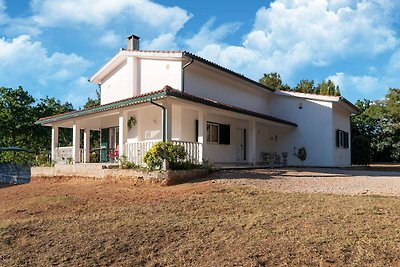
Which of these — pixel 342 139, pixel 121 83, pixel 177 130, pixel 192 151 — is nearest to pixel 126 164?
pixel 192 151

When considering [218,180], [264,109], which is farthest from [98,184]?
[264,109]

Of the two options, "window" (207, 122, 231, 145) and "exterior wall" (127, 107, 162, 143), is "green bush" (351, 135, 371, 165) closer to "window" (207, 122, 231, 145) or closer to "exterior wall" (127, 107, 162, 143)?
"window" (207, 122, 231, 145)

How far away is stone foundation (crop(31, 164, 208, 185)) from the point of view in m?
12.1

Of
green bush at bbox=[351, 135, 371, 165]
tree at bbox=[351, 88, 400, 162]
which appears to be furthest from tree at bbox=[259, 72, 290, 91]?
green bush at bbox=[351, 135, 371, 165]

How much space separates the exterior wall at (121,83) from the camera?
1831 centimetres

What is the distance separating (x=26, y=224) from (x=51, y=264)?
254cm

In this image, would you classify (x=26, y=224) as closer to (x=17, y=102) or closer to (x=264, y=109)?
(x=264, y=109)

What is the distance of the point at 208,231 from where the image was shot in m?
6.52

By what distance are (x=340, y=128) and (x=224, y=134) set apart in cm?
919

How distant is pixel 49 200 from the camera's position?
10523mm

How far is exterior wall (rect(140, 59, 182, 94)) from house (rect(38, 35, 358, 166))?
4cm

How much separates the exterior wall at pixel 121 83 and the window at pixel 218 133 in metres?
3.94

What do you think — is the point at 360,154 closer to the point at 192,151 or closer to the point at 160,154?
the point at 192,151

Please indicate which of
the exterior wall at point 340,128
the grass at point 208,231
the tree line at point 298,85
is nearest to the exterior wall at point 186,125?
the grass at point 208,231
